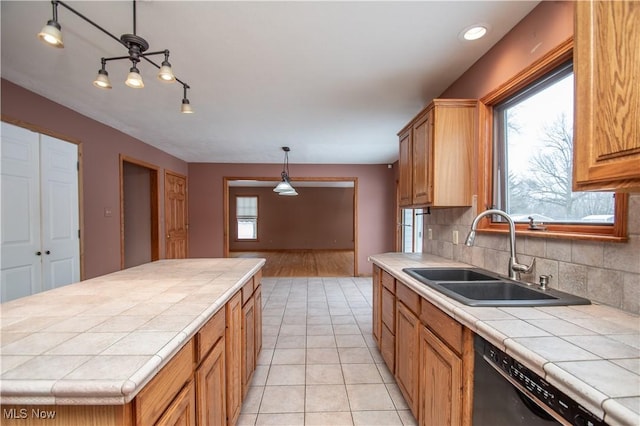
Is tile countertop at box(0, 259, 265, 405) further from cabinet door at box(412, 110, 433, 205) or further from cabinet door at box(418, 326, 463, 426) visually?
cabinet door at box(412, 110, 433, 205)

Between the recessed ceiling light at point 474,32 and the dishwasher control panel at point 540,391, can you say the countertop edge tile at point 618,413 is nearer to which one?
the dishwasher control panel at point 540,391

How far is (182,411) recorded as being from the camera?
92cm

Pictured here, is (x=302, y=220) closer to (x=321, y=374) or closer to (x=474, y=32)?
(x=321, y=374)

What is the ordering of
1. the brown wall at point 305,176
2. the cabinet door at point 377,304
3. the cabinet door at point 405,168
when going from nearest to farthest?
the cabinet door at point 377,304 < the cabinet door at point 405,168 < the brown wall at point 305,176

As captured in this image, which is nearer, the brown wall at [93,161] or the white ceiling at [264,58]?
the white ceiling at [264,58]

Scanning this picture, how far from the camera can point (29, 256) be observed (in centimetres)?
243

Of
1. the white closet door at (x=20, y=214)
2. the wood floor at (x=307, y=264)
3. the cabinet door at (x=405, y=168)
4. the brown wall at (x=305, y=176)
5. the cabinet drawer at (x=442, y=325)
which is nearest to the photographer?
the cabinet drawer at (x=442, y=325)

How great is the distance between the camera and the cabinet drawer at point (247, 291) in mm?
1745

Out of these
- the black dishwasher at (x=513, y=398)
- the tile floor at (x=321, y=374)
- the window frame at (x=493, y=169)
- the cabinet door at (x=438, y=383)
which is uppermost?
the window frame at (x=493, y=169)

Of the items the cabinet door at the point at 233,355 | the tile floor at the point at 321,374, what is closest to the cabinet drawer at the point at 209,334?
the cabinet door at the point at 233,355

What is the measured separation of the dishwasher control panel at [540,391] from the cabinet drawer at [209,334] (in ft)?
3.57

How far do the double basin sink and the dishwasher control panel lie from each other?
0.26 meters

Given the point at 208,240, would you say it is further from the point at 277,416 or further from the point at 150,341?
the point at 150,341

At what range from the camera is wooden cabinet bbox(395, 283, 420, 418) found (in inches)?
61.0
